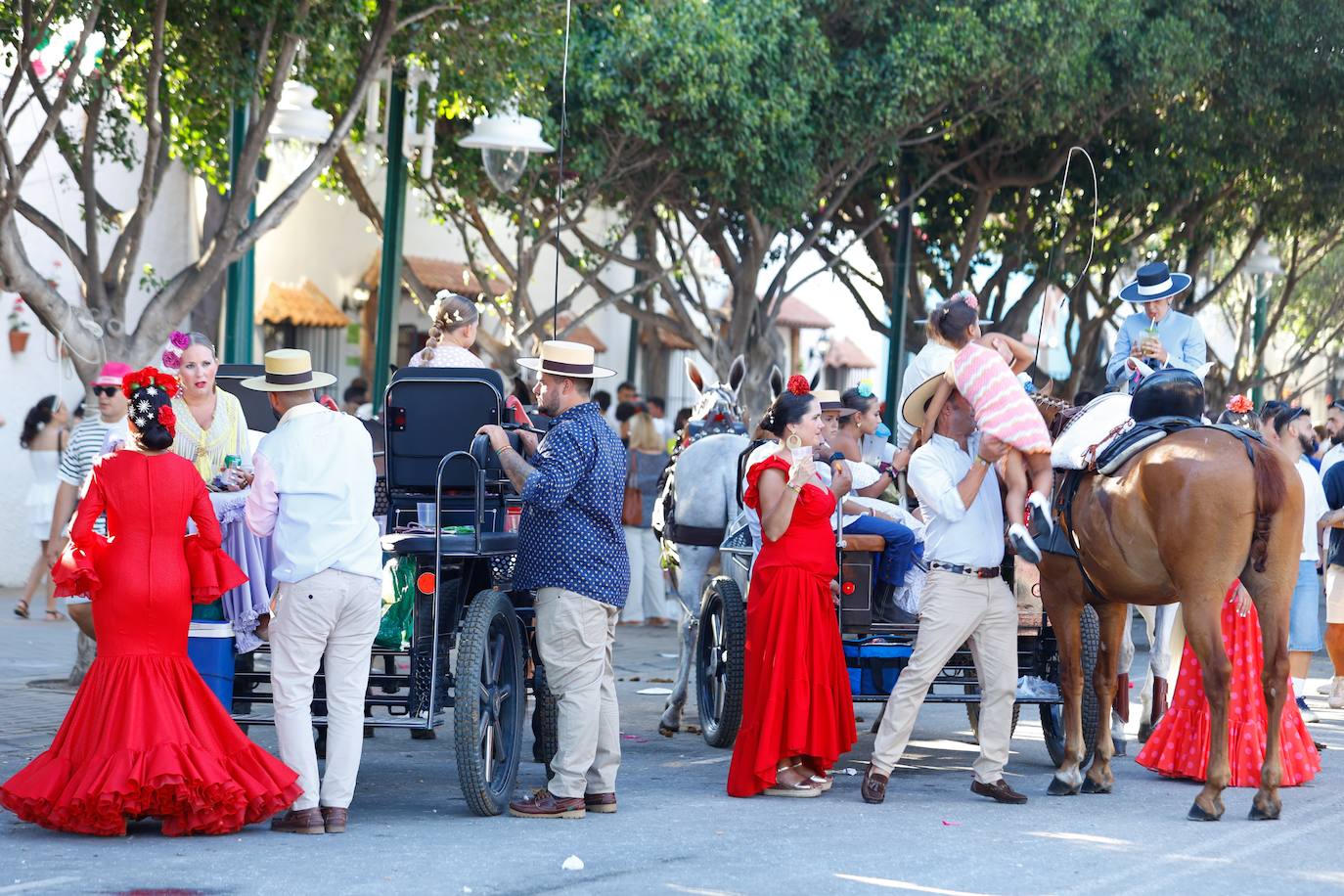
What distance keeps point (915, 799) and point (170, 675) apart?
3520 mm

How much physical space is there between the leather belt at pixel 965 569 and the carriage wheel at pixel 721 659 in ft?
4.25

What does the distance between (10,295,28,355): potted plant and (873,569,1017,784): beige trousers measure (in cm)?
1279

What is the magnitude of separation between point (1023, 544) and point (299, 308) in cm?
1992

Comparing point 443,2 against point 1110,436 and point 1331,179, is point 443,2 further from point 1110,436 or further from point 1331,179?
point 1331,179

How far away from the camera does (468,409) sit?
26.1ft

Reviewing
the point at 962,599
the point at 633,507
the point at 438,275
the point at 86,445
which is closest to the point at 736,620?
the point at 962,599

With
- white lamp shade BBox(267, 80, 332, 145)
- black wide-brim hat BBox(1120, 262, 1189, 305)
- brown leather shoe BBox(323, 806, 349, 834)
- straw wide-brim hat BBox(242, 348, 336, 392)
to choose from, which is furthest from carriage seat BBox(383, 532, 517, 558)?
white lamp shade BBox(267, 80, 332, 145)

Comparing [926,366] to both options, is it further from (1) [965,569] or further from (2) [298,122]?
(2) [298,122]

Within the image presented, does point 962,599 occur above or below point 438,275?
below

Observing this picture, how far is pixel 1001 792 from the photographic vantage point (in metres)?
7.99

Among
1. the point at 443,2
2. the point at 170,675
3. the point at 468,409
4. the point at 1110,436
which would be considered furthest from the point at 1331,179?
the point at 170,675

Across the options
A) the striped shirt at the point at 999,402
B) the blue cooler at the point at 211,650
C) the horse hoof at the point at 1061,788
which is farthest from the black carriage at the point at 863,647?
the blue cooler at the point at 211,650

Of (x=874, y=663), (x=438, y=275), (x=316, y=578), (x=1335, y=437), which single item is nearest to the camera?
(x=316, y=578)

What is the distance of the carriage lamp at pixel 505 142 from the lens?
14.6 meters
